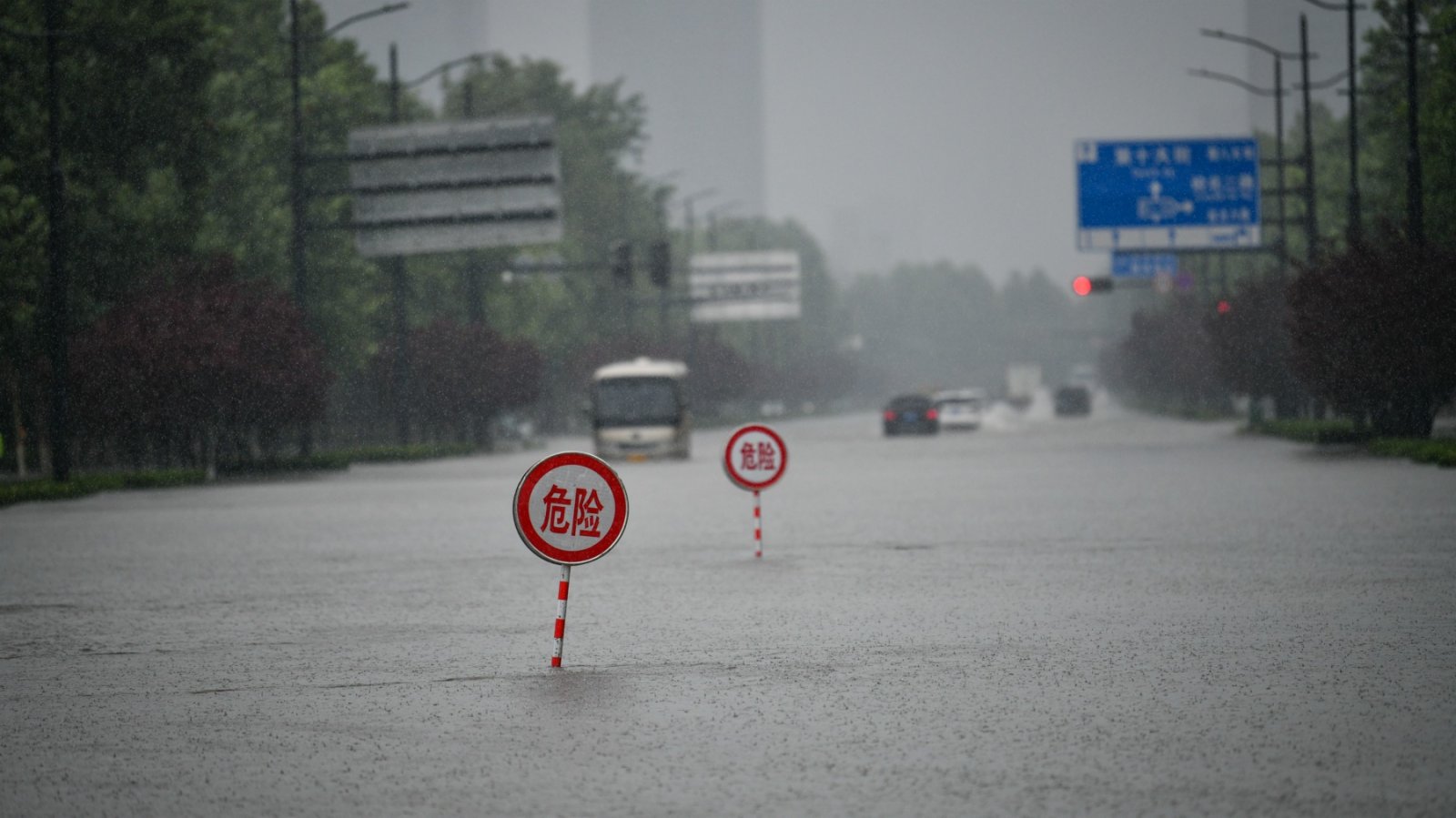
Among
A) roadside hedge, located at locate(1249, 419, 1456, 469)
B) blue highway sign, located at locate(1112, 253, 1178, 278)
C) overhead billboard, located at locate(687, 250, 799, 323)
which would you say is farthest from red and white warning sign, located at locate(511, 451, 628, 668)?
overhead billboard, located at locate(687, 250, 799, 323)

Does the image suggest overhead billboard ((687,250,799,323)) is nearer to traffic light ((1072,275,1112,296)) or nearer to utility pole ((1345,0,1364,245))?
traffic light ((1072,275,1112,296))

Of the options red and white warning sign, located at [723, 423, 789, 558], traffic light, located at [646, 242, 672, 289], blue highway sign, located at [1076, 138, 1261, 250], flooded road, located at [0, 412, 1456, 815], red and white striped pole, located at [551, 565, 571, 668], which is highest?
blue highway sign, located at [1076, 138, 1261, 250]

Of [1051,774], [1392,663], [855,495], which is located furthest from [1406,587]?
[855,495]

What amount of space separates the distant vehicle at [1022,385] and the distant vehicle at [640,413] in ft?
328

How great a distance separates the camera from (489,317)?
268 ft

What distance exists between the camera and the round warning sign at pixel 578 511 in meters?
11.6

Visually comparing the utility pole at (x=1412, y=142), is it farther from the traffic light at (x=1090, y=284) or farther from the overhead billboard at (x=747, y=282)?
the overhead billboard at (x=747, y=282)

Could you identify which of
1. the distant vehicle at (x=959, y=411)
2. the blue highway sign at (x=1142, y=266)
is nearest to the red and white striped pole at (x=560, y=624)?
the blue highway sign at (x=1142, y=266)

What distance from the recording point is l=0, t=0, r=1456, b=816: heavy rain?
840cm

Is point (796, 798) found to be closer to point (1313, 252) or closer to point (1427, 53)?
point (1313, 252)

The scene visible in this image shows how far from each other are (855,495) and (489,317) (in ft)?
175

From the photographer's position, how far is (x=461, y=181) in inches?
1745

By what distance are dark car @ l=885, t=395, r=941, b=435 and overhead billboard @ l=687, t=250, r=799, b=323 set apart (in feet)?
102

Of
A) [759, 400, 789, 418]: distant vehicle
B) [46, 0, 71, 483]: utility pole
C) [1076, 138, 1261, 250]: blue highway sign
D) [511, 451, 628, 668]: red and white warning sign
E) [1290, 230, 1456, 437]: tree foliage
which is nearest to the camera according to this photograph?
[511, 451, 628, 668]: red and white warning sign
